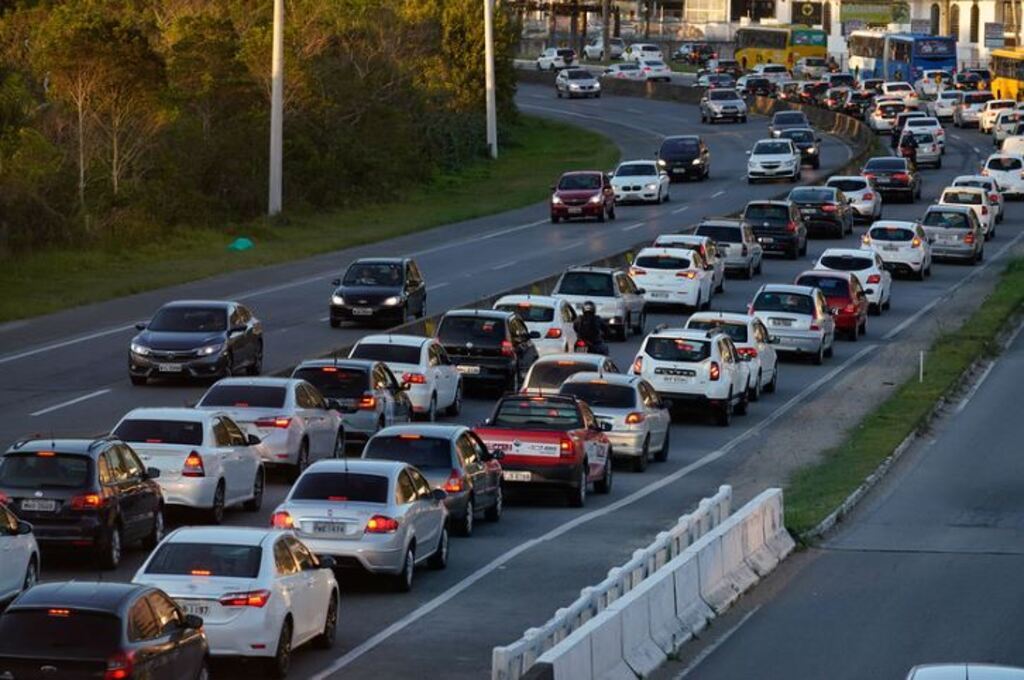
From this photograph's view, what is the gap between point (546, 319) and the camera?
4169cm

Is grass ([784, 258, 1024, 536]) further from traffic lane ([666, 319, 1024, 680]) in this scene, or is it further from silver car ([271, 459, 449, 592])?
silver car ([271, 459, 449, 592])

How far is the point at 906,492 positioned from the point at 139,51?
38.2 metres

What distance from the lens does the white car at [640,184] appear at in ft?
243

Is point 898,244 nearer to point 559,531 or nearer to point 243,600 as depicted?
point 559,531

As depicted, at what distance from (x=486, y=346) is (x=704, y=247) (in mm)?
15152

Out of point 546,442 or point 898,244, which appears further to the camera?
point 898,244

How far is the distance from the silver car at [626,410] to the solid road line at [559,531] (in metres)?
0.55

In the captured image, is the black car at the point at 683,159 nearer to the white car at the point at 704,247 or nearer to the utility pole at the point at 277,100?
the utility pole at the point at 277,100

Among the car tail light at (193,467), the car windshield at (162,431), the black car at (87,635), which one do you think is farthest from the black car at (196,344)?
the black car at (87,635)

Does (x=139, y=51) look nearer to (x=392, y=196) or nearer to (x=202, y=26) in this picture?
(x=202, y=26)

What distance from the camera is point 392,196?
7938cm

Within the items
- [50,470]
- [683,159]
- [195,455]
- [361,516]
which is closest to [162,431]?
[195,455]

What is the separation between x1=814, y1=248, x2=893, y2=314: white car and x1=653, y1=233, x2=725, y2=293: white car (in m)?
2.35

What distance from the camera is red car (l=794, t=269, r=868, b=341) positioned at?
4759 centimetres
